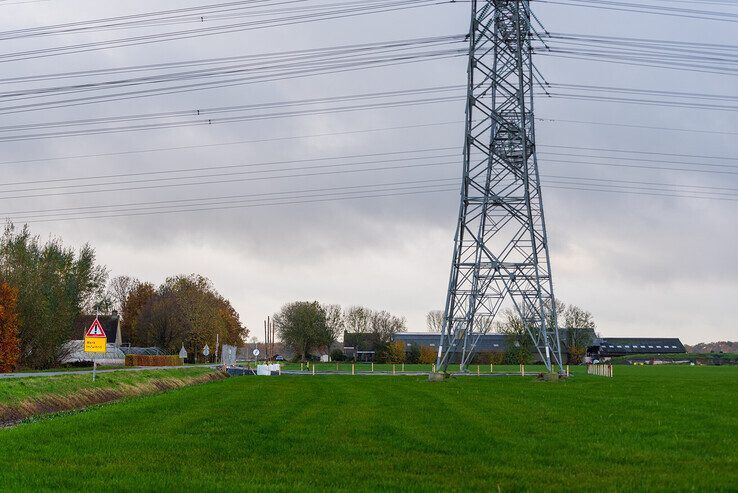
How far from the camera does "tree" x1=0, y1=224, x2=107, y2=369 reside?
2522 inches

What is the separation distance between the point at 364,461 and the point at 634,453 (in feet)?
14.2

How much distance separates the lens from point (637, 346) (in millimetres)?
169500

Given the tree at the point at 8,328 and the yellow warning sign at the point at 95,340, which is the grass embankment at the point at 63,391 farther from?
the tree at the point at 8,328

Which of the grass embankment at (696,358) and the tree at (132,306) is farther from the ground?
the tree at (132,306)

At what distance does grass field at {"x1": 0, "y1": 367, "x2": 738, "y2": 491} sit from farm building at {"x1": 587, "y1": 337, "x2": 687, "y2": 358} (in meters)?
148

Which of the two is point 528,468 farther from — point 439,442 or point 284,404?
point 284,404

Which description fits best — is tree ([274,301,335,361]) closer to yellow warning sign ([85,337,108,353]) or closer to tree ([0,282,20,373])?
tree ([0,282,20,373])

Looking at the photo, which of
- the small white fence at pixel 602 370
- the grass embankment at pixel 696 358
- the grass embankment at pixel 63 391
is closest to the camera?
the grass embankment at pixel 63 391

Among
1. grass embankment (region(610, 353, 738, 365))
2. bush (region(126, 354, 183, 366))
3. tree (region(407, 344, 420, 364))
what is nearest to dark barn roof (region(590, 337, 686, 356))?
grass embankment (region(610, 353, 738, 365))

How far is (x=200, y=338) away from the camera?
107 meters

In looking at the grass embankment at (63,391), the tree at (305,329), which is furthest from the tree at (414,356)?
the grass embankment at (63,391)

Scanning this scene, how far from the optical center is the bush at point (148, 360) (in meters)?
72.9

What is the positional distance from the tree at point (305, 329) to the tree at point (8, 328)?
81.4 metres

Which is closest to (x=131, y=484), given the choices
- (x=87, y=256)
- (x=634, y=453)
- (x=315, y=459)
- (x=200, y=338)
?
(x=315, y=459)
